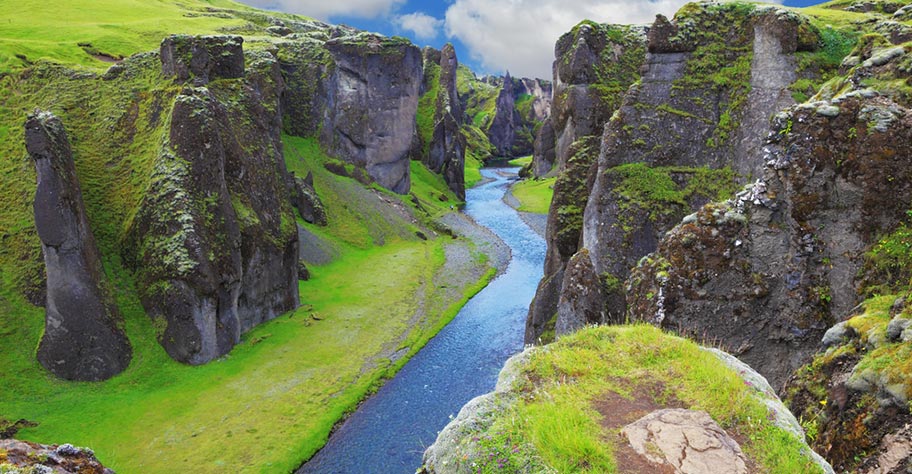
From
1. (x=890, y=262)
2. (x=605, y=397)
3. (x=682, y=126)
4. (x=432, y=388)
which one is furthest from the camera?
(x=432, y=388)

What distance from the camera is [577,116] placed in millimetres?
45312

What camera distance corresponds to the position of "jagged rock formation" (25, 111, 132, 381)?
1266 inches

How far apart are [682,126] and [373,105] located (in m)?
77.9

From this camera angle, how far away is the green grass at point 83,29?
52.7 metres

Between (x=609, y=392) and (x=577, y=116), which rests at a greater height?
(x=577, y=116)

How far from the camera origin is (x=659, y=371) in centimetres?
1092

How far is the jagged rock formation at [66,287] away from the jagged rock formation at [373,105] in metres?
61.5

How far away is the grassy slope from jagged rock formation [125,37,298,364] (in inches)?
72.7

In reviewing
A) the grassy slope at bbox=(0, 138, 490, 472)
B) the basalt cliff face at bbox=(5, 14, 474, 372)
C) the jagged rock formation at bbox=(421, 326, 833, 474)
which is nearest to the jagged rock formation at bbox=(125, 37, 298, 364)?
the basalt cliff face at bbox=(5, 14, 474, 372)

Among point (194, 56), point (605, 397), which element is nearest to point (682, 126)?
point (605, 397)

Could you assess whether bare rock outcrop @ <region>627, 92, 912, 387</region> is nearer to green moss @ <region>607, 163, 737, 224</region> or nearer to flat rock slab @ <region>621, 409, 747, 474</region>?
flat rock slab @ <region>621, 409, 747, 474</region>

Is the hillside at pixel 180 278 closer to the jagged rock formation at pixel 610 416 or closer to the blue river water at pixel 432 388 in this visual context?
the blue river water at pixel 432 388

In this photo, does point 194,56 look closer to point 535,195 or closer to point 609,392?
point 609,392

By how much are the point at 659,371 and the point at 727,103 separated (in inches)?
1059
